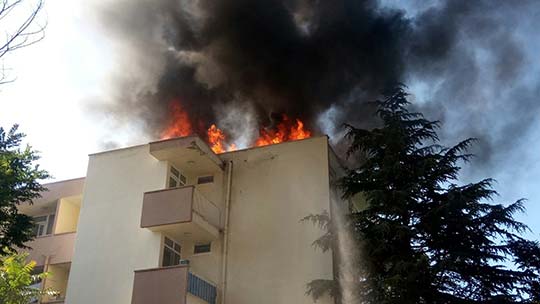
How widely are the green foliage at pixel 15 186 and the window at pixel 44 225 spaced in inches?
191

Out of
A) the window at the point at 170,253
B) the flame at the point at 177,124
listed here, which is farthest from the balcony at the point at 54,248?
the flame at the point at 177,124

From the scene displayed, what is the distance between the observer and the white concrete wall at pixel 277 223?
16781 millimetres

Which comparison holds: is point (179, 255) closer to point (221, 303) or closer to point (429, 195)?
point (221, 303)

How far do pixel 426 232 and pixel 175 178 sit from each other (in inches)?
356

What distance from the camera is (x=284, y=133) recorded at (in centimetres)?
2370

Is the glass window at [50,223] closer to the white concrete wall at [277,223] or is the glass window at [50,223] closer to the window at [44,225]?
the window at [44,225]

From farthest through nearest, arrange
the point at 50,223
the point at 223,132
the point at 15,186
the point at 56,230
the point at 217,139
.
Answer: the point at 223,132
the point at 217,139
the point at 50,223
the point at 56,230
the point at 15,186

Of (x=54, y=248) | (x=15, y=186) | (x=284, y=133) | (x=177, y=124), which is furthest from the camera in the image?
(x=177, y=124)

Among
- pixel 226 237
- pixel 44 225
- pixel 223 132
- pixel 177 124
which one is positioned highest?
pixel 177 124

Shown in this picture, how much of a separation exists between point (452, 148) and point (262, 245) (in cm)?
645

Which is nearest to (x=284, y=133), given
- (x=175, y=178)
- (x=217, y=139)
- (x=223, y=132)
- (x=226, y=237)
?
(x=217, y=139)

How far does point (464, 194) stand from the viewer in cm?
1470

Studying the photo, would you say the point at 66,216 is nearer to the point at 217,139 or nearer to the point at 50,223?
the point at 50,223

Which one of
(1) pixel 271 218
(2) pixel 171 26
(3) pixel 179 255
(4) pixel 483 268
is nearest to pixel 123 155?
(3) pixel 179 255
